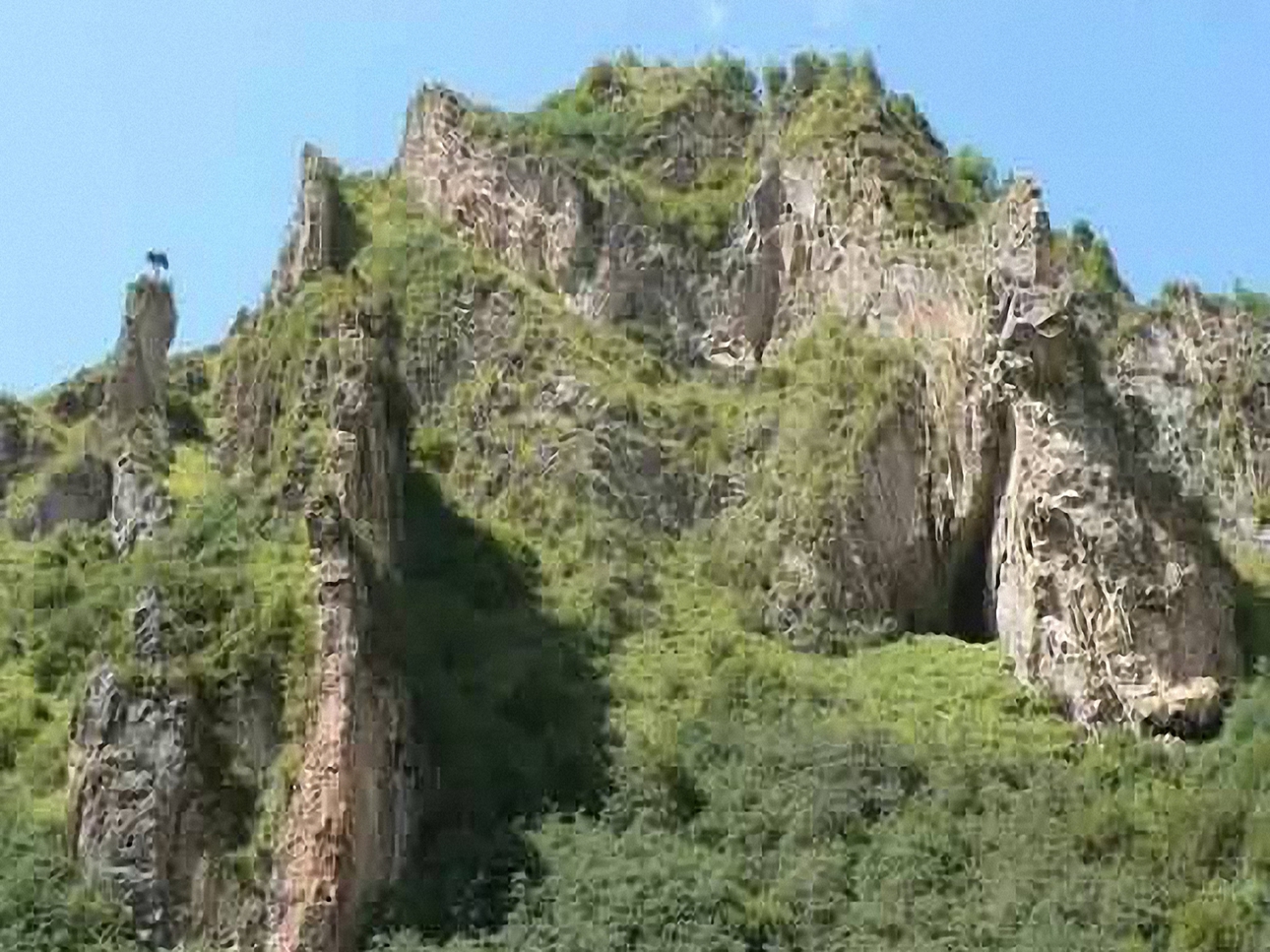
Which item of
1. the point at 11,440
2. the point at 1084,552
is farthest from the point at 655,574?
the point at 11,440

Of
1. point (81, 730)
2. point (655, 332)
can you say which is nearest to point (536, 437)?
point (655, 332)

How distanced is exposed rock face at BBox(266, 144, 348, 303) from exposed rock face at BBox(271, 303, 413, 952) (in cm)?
925

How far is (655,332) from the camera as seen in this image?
118 ft

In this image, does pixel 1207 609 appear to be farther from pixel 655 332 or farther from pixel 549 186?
A: pixel 549 186

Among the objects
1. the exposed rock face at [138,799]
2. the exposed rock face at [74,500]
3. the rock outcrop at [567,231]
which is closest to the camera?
the exposed rock face at [138,799]

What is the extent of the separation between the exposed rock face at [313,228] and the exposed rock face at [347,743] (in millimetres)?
9252

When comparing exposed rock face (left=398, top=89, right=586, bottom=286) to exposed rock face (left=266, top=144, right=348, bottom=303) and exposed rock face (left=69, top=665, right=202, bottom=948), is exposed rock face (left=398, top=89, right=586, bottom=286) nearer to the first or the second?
exposed rock face (left=266, top=144, right=348, bottom=303)

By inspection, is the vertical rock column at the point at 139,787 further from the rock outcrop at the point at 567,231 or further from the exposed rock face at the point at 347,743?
the rock outcrop at the point at 567,231

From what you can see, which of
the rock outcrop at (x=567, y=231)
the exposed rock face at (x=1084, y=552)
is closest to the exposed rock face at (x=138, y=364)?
the rock outcrop at (x=567, y=231)

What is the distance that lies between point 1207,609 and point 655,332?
11.3 meters

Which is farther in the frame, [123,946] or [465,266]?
[465,266]

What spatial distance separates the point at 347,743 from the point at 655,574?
784cm

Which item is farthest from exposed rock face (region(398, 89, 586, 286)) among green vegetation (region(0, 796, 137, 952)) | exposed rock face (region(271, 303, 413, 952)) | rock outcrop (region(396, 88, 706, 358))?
green vegetation (region(0, 796, 137, 952))

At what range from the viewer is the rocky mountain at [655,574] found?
939 inches
